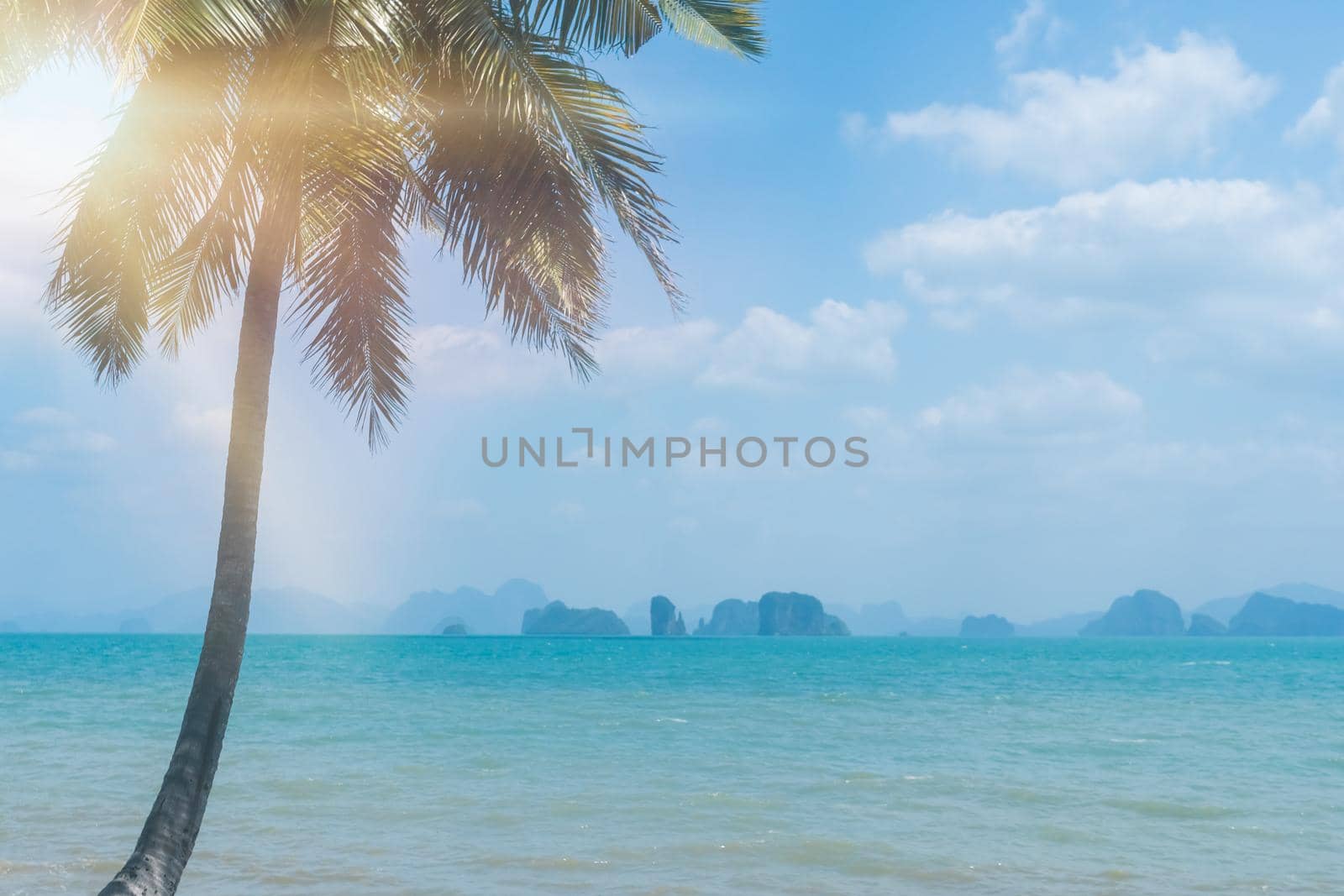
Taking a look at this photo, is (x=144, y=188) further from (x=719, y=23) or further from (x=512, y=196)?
(x=719, y=23)

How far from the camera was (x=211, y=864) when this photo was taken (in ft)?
33.8

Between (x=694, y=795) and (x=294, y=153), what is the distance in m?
A: 11.4

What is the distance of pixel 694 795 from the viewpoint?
14.8m

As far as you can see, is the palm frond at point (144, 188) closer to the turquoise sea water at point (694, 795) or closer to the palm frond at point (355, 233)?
the palm frond at point (355, 233)

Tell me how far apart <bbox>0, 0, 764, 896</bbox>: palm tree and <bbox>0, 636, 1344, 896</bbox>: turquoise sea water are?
475 centimetres

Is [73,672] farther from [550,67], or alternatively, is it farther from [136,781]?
[550,67]

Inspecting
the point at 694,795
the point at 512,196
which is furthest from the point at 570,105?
the point at 694,795

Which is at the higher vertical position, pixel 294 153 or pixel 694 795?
pixel 294 153

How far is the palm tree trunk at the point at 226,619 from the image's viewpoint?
5809 mm

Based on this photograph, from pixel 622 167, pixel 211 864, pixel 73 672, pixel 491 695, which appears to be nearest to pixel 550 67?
pixel 622 167

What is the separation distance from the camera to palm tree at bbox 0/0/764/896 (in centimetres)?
607

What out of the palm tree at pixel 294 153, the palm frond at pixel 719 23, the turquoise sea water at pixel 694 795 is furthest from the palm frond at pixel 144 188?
the turquoise sea water at pixel 694 795

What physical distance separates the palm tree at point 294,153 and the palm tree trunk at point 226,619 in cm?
1

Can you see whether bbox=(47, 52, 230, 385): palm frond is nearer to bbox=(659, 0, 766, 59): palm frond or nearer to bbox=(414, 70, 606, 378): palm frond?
bbox=(414, 70, 606, 378): palm frond
